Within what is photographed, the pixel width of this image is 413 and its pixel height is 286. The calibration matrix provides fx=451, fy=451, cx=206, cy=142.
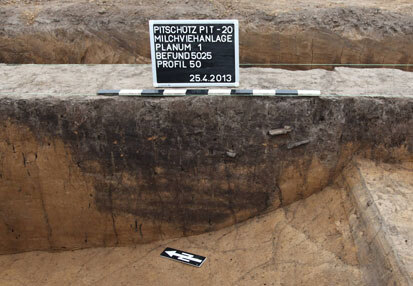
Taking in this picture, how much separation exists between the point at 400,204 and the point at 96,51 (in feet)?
15.9

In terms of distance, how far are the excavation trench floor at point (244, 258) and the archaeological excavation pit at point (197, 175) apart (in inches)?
0.5

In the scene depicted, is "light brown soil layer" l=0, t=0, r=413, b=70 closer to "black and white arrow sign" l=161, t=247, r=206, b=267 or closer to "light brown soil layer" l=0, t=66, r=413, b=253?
"light brown soil layer" l=0, t=66, r=413, b=253

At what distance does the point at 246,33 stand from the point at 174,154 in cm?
304

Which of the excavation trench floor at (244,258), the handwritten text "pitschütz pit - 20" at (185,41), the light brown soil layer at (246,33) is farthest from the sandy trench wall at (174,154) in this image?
the light brown soil layer at (246,33)

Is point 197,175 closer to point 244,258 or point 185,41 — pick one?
point 244,258

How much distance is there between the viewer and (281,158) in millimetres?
4133

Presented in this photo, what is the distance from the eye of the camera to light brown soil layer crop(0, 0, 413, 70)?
6.53m

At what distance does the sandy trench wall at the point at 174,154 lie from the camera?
13.2 feet

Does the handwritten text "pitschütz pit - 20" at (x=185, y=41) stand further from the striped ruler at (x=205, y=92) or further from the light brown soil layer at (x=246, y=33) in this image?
the light brown soil layer at (x=246, y=33)

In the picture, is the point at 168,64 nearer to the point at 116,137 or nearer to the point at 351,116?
the point at 116,137

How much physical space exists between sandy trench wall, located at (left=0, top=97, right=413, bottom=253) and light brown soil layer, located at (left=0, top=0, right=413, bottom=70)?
270 centimetres

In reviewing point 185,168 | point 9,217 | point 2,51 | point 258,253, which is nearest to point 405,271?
point 258,253

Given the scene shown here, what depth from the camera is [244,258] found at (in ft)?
13.3

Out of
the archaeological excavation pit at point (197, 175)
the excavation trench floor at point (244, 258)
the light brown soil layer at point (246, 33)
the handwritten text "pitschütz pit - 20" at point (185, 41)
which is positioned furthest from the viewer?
the light brown soil layer at point (246, 33)
